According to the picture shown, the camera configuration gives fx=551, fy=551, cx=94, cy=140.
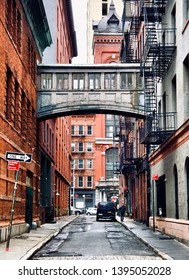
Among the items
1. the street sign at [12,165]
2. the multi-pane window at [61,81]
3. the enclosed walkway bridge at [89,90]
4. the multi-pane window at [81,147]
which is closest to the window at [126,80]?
the enclosed walkway bridge at [89,90]

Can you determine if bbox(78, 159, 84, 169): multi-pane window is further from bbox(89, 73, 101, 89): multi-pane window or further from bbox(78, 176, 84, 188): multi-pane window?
bbox(89, 73, 101, 89): multi-pane window

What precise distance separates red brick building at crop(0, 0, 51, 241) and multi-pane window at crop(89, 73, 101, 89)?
370 centimetres

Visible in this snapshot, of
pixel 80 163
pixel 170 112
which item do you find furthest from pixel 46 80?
pixel 80 163

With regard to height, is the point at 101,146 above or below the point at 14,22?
above

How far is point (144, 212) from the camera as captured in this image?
40812 millimetres

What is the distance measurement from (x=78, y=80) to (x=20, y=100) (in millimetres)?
9659

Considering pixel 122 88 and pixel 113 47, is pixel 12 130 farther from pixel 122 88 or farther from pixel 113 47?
pixel 113 47

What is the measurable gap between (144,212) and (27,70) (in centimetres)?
1615

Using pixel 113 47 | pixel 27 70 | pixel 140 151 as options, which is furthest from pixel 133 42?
pixel 113 47

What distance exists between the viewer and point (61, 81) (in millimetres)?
35781

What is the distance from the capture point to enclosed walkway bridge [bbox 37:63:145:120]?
35.0m

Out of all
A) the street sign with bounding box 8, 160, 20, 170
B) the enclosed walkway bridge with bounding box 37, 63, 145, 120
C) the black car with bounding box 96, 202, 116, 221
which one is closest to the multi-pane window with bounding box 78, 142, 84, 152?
the black car with bounding box 96, 202, 116, 221

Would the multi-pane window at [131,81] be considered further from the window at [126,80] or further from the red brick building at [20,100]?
the red brick building at [20,100]

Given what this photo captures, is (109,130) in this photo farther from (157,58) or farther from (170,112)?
(170,112)
